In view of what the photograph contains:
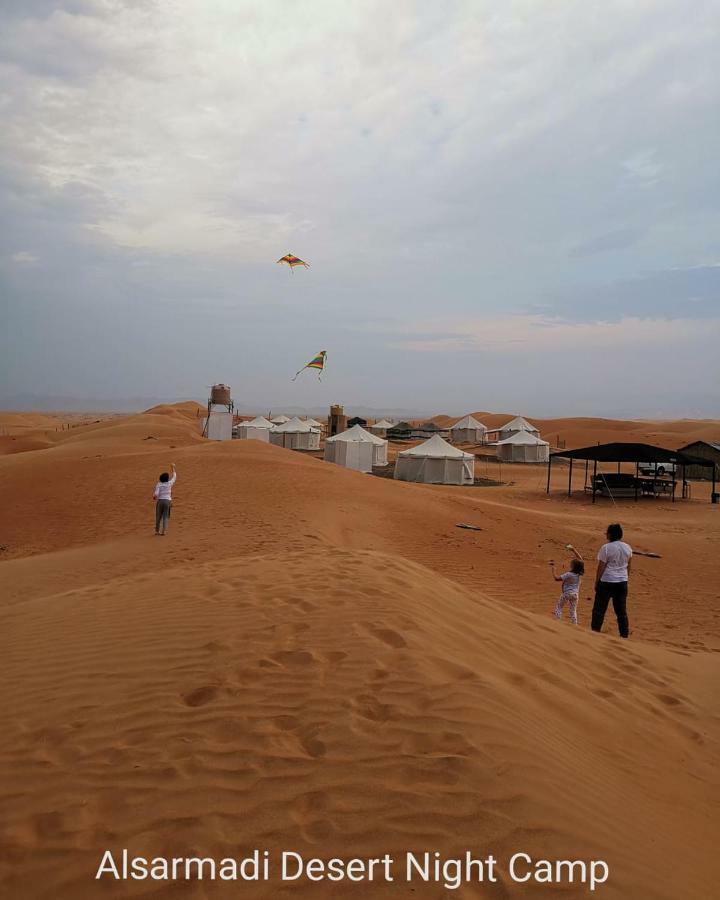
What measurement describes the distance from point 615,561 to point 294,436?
42141mm

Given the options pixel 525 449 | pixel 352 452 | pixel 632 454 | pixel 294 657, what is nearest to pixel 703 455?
pixel 525 449

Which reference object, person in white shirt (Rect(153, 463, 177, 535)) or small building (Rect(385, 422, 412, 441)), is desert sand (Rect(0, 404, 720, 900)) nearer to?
person in white shirt (Rect(153, 463, 177, 535))

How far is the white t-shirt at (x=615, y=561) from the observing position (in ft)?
28.8

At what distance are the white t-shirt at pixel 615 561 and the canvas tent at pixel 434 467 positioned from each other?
949 inches

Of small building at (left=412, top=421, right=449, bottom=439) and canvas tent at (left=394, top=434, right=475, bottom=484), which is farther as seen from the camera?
small building at (left=412, top=421, right=449, bottom=439)

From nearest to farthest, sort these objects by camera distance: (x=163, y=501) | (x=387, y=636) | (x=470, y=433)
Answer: (x=387, y=636) < (x=163, y=501) < (x=470, y=433)

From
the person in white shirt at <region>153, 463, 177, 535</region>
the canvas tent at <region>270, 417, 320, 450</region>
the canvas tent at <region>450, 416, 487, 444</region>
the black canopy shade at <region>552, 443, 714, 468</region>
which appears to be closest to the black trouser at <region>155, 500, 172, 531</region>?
the person in white shirt at <region>153, 463, 177, 535</region>

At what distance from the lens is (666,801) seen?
3865 millimetres

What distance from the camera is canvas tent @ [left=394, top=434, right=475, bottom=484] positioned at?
33.1 meters

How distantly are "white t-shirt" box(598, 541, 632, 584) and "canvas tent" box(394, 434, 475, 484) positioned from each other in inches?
949

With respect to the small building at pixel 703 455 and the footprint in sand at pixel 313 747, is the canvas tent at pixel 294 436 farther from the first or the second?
the footprint in sand at pixel 313 747

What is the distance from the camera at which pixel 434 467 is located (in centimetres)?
3328

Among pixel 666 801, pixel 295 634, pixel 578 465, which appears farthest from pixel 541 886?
pixel 578 465

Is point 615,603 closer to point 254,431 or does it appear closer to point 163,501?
point 163,501
